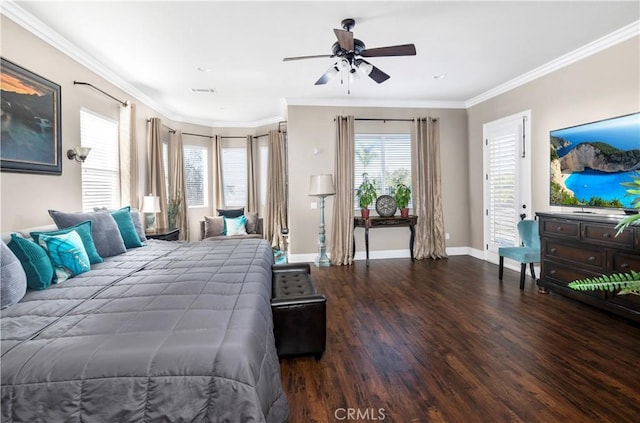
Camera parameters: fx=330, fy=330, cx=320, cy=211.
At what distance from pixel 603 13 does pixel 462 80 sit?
1.96 m

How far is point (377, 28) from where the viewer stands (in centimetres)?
341

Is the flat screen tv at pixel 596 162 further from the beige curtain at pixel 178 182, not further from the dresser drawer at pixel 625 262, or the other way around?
the beige curtain at pixel 178 182

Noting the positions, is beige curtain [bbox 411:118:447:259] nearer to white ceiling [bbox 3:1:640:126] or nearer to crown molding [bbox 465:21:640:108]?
white ceiling [bbox 3:1:640:126]

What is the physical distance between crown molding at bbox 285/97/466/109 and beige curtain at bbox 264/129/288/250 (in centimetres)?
138

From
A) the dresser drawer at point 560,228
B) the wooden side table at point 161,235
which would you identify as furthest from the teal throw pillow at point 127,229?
the dresser drawer at point 560,228

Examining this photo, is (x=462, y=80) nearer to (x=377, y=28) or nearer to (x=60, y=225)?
(x=377, y=28)

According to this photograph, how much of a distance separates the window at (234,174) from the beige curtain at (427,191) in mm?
3976

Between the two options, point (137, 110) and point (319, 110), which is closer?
point (137, 110)

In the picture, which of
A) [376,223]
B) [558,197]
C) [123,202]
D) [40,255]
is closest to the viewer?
[40,255]

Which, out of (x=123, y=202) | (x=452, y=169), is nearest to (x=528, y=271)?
(x=452, y=169)

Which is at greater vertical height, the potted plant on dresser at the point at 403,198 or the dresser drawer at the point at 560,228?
the potted plant on dresser at the point at 403,198

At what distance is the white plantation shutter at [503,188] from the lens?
5.18m

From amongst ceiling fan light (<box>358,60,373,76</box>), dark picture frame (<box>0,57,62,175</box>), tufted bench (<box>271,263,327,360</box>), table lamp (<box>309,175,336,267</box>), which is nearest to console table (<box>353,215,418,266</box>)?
table lamp (<box>309,175,336,267</box>)

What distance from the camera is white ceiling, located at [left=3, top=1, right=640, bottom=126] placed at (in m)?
3.01
